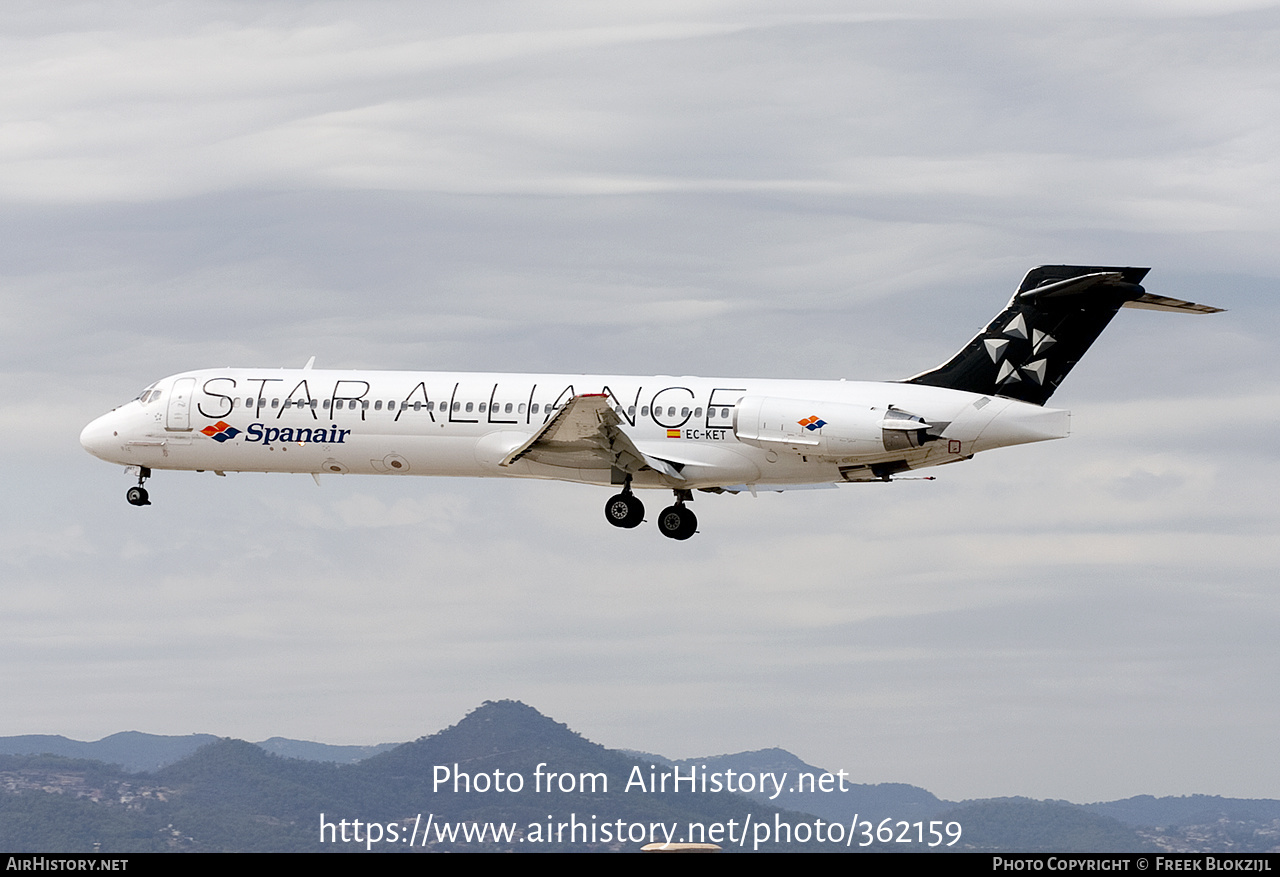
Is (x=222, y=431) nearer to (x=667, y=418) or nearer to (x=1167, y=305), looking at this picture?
(x=667, y=418)

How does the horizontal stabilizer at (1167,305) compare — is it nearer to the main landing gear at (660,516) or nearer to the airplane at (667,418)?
the airplane at (667,418)

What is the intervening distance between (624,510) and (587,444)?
236 centimetres

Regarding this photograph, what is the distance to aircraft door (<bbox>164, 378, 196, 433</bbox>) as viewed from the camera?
46094 millimetres

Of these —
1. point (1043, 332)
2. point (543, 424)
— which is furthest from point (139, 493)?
point (1043, 332)

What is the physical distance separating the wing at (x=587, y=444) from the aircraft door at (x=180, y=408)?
9.02 meters

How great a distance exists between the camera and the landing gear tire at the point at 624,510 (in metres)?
43.9

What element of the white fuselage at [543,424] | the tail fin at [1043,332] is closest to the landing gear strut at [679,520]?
the white fuselage at [543,424]

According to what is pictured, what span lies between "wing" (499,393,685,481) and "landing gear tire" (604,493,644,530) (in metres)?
0.81

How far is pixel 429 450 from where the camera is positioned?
4416 centimetres

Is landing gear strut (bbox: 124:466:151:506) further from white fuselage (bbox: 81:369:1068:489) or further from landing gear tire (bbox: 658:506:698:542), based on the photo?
landing gear tire (bbox: 658:506:698:542)
